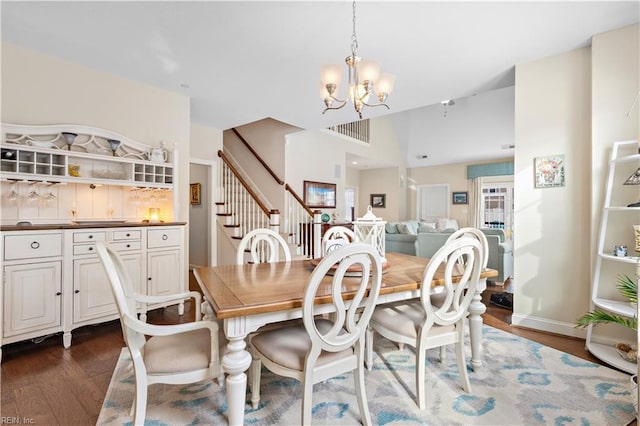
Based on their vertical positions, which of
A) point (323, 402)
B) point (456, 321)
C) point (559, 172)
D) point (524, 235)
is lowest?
point (323, 402)

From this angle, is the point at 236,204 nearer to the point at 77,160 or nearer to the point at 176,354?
the point at 77,160

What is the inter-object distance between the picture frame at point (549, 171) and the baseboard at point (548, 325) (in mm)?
1270

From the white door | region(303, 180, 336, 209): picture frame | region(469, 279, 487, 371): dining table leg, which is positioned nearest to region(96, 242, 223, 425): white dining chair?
region(469, 279, 487, 371): dining table leg

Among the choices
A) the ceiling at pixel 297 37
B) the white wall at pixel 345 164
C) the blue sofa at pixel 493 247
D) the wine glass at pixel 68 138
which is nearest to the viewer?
the ceiling at pixel 297 37

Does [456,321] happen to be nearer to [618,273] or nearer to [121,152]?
[618,273]

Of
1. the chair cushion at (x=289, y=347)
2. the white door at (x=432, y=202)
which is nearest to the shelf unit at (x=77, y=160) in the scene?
the chair cushion at (x=289, y=347)

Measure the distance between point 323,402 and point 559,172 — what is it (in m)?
2.83

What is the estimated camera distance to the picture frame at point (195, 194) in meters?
5.84

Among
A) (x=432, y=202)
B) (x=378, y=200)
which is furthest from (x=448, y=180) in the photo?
(x=378, y=200)

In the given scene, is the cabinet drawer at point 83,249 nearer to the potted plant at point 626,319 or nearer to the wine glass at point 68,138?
the wine glass at point 68,138

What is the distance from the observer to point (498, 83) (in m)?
3.33

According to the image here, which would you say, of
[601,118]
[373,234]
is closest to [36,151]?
[373,234]

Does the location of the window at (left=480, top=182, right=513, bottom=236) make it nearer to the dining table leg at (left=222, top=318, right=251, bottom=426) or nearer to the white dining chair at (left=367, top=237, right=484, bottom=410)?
the white dining chair at (left=367, top=237, right=484, bottom=410)

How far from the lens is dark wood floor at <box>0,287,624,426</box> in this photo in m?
1.70
